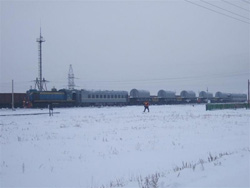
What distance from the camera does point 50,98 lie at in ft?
159

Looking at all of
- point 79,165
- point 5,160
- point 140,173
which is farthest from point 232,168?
point 5,160

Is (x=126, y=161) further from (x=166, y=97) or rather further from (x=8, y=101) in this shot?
(x=166, y=97)

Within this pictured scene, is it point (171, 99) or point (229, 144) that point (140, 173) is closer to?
point (229, 144)

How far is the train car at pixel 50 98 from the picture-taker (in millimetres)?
47219

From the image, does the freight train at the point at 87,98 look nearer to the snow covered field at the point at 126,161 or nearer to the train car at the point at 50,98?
the train car at the point at 50,98

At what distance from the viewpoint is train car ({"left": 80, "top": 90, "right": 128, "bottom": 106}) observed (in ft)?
174

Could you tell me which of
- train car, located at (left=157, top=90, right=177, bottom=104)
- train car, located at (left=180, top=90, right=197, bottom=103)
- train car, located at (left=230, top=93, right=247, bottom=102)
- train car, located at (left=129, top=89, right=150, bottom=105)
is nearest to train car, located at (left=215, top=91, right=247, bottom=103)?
train car, located at (left=230, top=93, right=247, bottom=102)

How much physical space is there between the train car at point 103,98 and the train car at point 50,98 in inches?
106

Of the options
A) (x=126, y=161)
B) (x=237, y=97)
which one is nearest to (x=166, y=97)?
(x=237, y=97)

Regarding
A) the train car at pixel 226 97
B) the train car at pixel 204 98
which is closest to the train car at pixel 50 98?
the train car at pixel 204 98

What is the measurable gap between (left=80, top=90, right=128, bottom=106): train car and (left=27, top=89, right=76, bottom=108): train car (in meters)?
2.70

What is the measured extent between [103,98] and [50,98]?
11994 millimetres

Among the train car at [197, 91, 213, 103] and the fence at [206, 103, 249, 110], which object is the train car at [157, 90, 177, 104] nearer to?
the train car at [197, 91, 213, 103]

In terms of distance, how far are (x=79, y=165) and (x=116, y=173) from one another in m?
1.41
